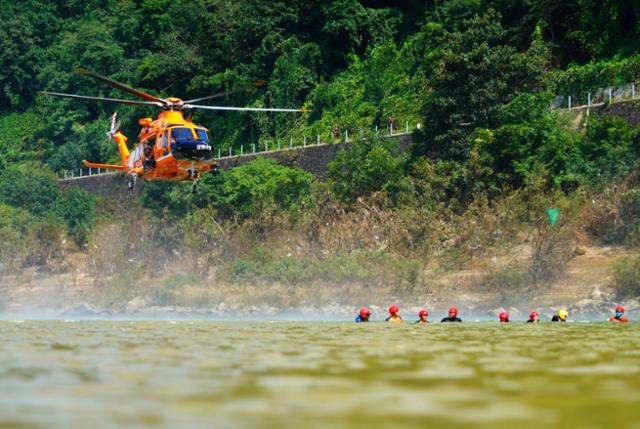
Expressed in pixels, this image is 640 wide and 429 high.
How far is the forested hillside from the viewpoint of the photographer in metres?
42.7

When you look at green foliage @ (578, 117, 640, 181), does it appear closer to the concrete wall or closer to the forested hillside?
the forested hillside

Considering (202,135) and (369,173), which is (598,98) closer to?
(369,173)

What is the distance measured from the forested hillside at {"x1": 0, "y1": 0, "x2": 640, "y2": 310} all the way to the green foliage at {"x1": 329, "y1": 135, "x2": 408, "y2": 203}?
9 cm

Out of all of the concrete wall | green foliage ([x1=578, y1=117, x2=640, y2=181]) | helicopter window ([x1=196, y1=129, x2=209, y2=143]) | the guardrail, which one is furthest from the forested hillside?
helicopter window ([x1=196, y1=129, x2=209, y2=143])

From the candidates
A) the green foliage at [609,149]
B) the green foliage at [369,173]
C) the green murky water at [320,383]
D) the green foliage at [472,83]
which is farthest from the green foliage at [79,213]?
the green murky water at [320,383]

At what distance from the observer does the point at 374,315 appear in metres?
37.7

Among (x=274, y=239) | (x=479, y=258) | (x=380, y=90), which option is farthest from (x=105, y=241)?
(x=479, y=258)

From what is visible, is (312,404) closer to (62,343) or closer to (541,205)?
(62,343)

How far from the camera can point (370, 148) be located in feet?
171

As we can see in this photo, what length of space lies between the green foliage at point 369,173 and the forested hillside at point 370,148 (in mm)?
91

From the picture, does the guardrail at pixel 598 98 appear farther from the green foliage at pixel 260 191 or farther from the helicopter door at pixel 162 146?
the helicopter door at pixel 162 146

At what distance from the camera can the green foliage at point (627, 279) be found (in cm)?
3484

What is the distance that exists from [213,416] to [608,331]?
13928 millimetres

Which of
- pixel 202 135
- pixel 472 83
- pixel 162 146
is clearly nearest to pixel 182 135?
pixel 202 135
